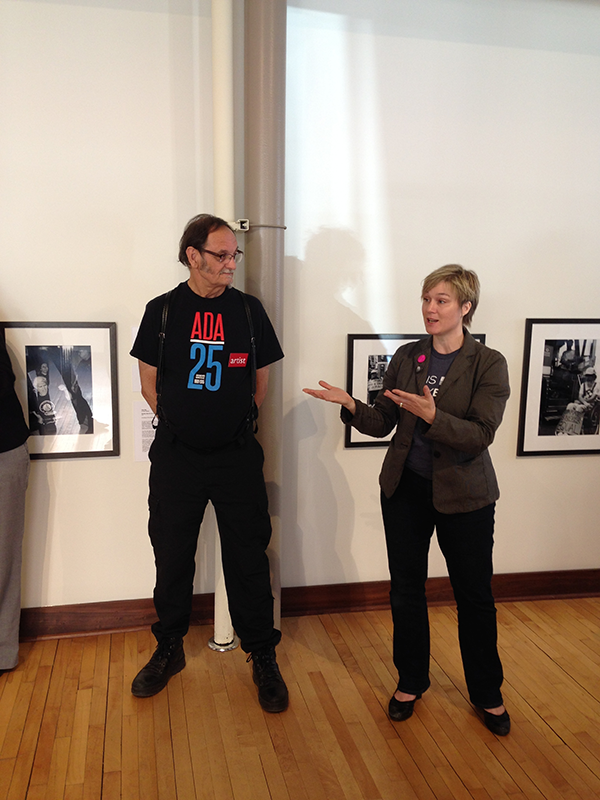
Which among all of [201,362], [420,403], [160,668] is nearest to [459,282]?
[420,403]

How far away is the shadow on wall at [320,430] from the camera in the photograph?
3316 millimetres

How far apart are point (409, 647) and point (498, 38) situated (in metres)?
3.00

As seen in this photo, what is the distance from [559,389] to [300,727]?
2266mm

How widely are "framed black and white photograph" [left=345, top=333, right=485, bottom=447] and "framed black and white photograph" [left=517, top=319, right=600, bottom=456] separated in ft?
2.26

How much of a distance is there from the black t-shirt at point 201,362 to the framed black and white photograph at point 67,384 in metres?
0.56

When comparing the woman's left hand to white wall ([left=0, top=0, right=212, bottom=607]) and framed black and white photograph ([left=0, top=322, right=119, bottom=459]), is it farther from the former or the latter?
framed black and white photograph ([left=0, top=322, right=119, bottom=459])

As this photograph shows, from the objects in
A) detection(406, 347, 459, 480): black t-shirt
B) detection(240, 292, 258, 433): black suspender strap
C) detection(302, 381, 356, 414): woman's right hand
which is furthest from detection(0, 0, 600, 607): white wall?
detection(406, 347, 459, 480): black t-shirt

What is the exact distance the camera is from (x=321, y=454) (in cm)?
348

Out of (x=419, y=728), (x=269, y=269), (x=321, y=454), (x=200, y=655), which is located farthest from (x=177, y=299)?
A: (x=419, y=728)

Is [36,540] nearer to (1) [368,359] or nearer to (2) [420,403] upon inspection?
(1) [368,359]

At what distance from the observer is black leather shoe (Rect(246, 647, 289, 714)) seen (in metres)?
2.71

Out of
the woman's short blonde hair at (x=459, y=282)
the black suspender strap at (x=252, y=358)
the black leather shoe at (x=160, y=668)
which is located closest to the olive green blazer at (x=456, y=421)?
the woman's short blonde hair at (x=459, y=282)

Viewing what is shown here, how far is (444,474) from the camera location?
2445 millimetres

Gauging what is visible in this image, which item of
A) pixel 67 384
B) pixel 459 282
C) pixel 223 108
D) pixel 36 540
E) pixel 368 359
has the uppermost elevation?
pixel 223 108
